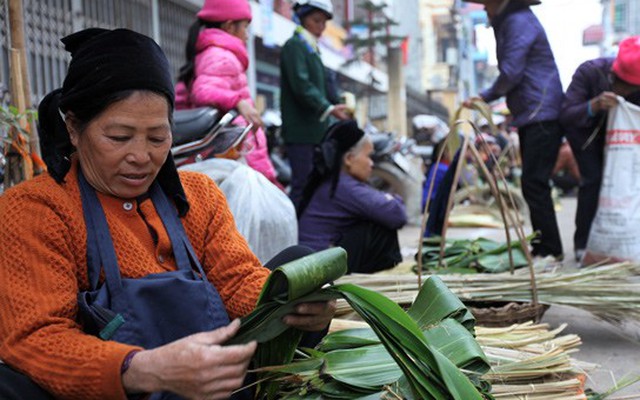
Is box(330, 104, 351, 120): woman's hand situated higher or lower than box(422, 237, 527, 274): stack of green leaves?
higher

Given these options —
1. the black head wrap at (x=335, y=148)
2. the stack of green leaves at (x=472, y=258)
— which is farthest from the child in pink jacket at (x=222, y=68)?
the stack of green leaves at (x=472, y=258)

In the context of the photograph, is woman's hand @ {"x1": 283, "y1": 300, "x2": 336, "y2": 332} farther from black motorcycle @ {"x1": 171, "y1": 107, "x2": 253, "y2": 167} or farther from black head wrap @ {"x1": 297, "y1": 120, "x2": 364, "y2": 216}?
black head wrap @ {"x1": 297, "y1": 120, "x2": 364, "y2": 216}

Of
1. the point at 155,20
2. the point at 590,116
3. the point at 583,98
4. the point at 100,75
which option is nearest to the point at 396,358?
the point at 100,75

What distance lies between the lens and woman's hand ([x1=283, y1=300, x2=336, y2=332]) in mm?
1500

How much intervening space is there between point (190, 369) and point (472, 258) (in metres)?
2.52

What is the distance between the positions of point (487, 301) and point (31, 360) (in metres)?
1.95

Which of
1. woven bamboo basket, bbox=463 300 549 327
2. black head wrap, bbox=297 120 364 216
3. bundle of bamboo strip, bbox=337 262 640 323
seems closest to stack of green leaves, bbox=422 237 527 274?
bundle of bamboo strip, bbox=337 262 640 323

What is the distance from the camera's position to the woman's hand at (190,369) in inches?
50.1

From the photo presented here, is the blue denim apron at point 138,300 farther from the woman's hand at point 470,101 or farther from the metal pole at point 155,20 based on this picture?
the metal pole at point 155,20

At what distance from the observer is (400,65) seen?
18125 millimetres

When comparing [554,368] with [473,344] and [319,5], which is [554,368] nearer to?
[473,344]

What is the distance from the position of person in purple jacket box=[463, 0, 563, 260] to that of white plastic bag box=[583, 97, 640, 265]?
1.24ft

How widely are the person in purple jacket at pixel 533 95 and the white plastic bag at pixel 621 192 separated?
0.38 metres

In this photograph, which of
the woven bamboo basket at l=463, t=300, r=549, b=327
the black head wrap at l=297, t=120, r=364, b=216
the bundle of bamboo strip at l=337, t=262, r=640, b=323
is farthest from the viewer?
the black head wrap at l=297, t=120, r=364, b=216
